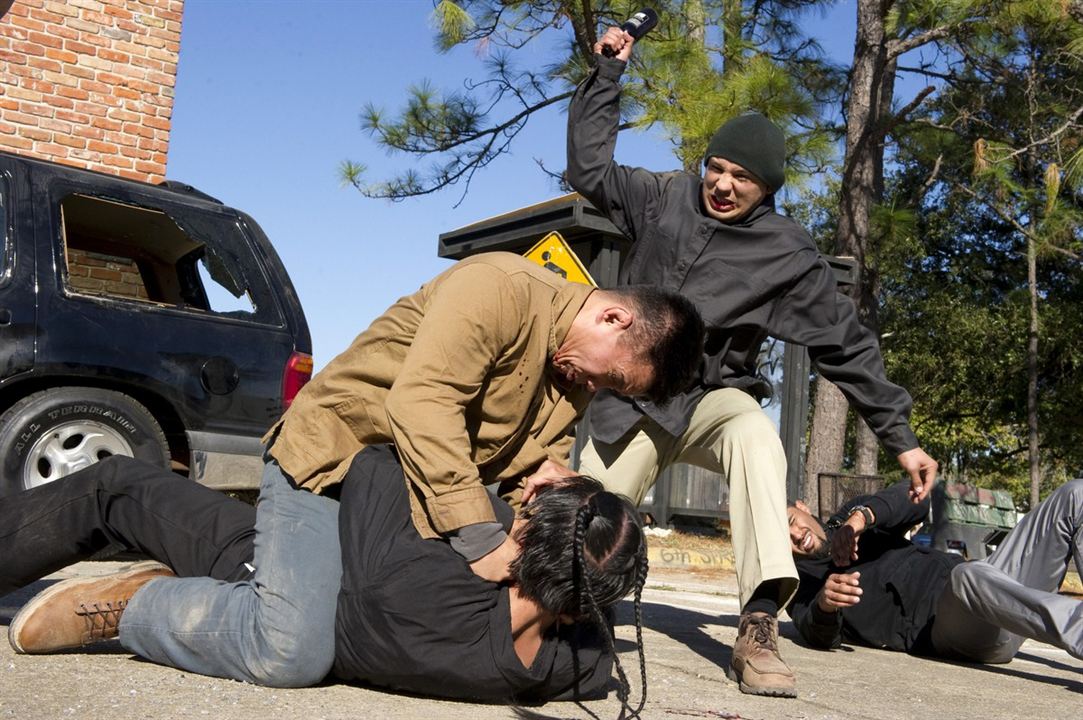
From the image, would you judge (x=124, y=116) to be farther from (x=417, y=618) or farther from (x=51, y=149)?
(x=417, y=618)

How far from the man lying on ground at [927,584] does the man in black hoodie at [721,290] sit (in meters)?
0.49

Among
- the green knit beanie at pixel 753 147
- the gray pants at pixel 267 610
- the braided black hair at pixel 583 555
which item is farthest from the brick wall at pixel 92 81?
the braided black hair at pixel 583 555

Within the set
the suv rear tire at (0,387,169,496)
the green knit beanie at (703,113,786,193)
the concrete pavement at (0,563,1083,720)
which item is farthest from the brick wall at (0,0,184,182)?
the green knit beanie at (703,113,786,193)

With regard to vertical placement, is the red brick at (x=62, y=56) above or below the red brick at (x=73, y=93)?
above

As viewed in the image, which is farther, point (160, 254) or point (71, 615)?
point (160, 254)

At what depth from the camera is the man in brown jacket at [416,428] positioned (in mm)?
3090

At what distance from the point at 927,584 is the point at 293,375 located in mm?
3676

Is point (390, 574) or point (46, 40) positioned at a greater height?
point (46, 40)

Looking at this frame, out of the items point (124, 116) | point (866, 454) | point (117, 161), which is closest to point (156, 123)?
point (124, 116)

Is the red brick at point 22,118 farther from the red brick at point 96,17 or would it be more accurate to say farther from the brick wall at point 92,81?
the red brick at point 96,17

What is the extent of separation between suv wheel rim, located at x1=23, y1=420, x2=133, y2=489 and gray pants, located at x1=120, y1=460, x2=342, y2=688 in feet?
10.3

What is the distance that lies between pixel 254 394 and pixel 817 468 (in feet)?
33.1

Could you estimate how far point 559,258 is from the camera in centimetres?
834

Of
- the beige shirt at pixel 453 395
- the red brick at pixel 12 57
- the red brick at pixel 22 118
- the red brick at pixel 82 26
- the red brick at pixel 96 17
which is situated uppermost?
the red brick at pixel 96 17
